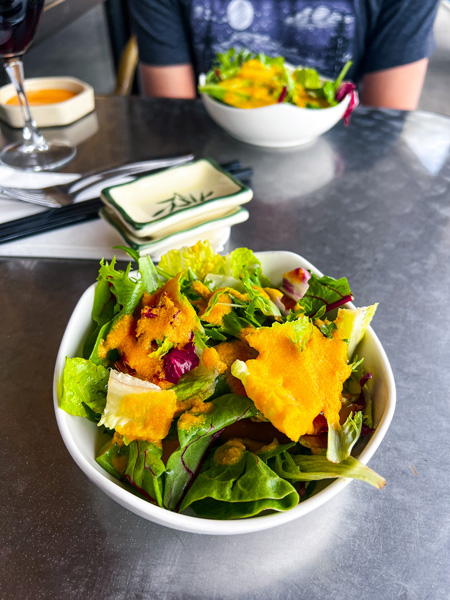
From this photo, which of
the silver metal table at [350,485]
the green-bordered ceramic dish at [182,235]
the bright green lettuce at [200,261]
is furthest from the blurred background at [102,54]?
the bright green lettuce at [200,261]

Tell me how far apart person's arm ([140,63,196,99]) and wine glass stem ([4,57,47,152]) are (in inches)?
23.8

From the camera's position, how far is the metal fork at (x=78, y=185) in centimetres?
90

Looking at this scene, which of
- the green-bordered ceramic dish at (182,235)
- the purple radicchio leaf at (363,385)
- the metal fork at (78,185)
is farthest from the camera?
the metal fork at (78,185)

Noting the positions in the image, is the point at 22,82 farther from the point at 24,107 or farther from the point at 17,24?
the point at 17,24

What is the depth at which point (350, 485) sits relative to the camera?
0.55m

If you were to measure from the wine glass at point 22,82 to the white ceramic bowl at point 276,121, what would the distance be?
1.03ft

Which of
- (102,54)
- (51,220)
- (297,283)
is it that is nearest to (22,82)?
(51,220)

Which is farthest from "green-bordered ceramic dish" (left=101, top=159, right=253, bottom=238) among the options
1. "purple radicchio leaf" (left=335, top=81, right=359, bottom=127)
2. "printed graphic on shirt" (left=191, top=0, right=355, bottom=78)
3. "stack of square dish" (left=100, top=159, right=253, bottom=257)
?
"printed graphic on shirt" (left=191, top=0, right=355, bottom=78)

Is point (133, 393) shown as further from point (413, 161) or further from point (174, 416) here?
point (413, 161)

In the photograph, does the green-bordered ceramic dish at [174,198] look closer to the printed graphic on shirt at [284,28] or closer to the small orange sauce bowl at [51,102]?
the small orange sauce bowl at [51,102]

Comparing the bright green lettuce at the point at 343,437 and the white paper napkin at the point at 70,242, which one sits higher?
the bright green lettuce at the point at 343,437

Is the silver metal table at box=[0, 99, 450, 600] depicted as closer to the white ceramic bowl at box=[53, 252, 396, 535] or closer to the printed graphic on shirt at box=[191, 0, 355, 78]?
the white ceramic bowl at box=[53, 252, 396, 535]

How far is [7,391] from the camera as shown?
2.13 feet

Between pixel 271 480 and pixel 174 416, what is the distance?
108 millimetres
